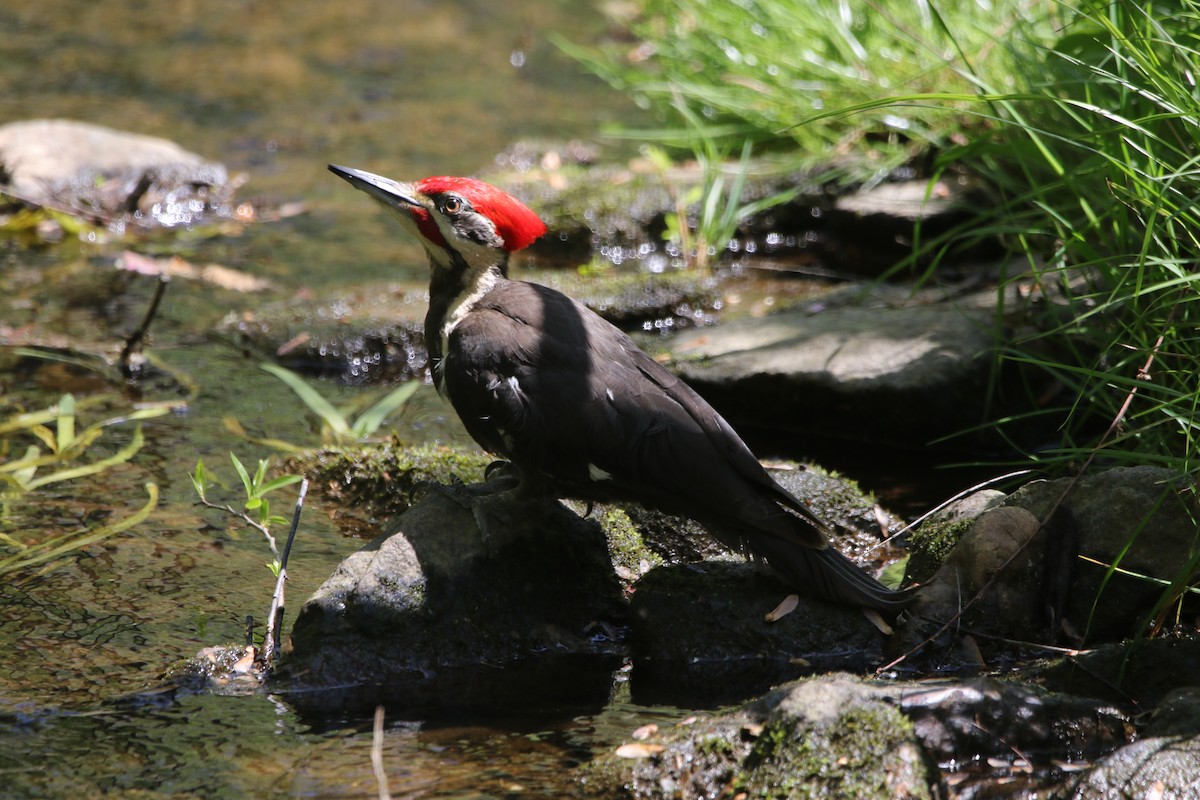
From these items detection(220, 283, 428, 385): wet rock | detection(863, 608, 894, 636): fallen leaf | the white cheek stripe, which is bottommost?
detection(220, 283, 428, 385): wet rock

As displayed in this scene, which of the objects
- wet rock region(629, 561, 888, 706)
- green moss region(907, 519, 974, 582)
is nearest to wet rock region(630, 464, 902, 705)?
wet rock region(629, 561, 888, 706)

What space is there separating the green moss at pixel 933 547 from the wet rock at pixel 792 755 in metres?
0.73

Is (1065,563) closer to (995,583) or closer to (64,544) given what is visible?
(995,583)

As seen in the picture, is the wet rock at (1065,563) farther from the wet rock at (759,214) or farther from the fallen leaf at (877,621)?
the wet rock at (759,214)

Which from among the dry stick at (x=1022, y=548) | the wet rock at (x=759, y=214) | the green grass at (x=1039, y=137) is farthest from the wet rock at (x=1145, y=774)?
the wet rock at (x=759, y=214)

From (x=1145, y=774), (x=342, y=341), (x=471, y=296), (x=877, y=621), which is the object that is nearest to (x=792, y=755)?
(x=1145, y=774)

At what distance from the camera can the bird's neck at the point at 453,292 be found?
3367 millimetres

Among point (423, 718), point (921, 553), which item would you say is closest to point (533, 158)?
point (921, 553)

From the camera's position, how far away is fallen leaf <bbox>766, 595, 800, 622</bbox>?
9.92ft

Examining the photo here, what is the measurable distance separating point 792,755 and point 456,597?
940 mm

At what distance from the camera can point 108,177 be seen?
20.1 ft

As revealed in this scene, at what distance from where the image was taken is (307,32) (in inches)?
338

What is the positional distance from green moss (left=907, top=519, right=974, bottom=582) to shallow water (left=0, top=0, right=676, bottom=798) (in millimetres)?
847

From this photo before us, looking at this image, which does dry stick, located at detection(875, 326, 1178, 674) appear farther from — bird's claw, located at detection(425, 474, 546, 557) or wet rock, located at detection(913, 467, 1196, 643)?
bird's claw, located at detection(425, 474, 546, 557)
